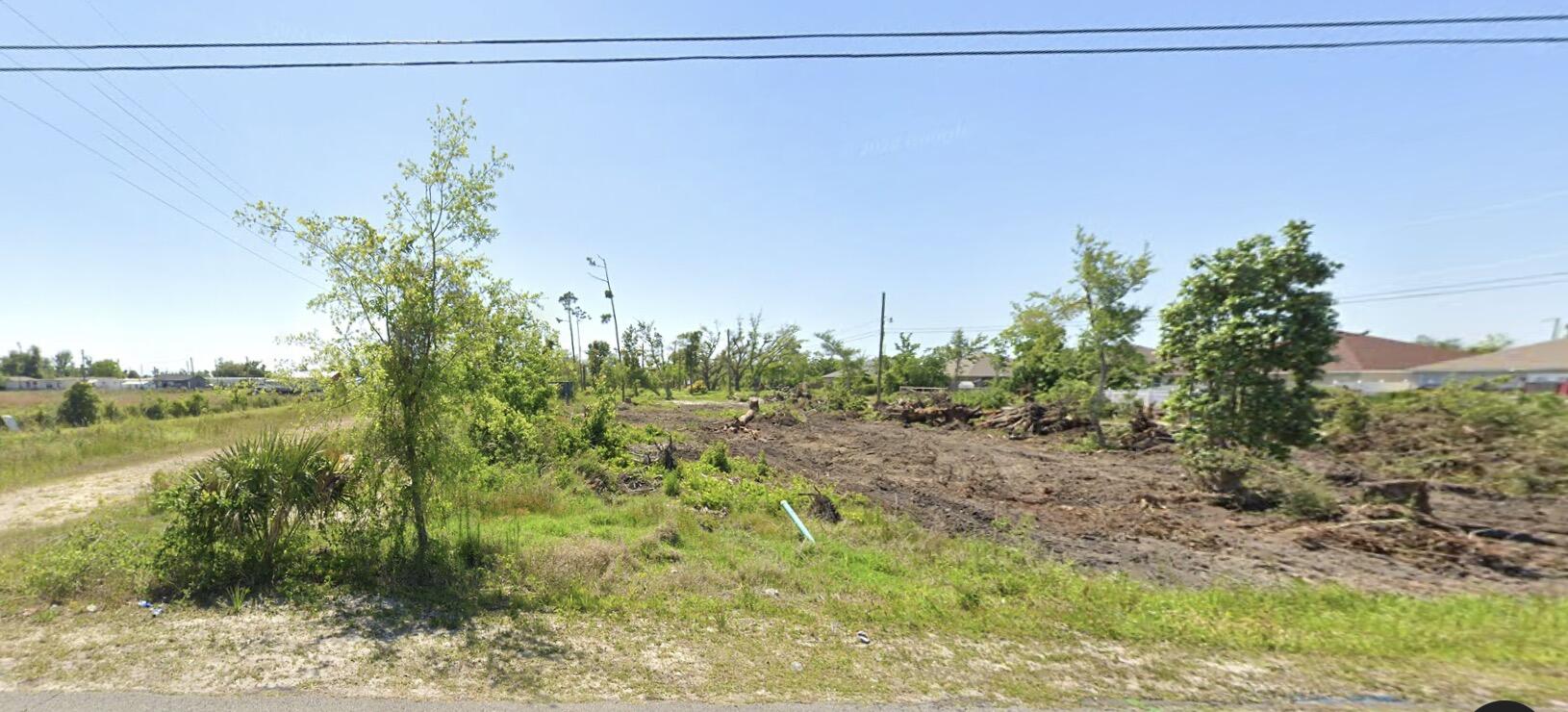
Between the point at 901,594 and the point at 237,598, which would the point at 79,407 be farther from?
the point at 901,594

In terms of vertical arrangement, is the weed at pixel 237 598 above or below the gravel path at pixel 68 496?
above

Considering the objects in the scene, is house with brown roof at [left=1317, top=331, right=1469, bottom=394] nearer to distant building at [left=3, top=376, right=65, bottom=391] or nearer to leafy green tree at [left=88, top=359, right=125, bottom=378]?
distant building at [left=3, top=376, right=65, bottom=391]

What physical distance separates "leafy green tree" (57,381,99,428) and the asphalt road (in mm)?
34535

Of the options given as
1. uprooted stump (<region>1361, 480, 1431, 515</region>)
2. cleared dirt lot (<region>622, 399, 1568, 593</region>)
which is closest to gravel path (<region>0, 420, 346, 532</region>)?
cleared dirt lot (<region>622, 399, 1568, 593</region>)

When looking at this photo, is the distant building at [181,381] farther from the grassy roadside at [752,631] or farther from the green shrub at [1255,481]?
the green shrub at [1255,481]

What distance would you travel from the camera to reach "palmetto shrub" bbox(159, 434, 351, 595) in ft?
18.9

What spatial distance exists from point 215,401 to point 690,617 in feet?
160

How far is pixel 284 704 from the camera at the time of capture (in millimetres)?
3779

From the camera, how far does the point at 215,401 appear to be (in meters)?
37.6

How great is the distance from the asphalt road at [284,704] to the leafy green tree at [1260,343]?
38.7 ft

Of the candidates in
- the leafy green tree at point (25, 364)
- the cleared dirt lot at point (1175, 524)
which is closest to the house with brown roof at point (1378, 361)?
the cleared dirt lot at point (1175, 524)

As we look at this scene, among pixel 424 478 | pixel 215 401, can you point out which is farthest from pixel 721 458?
pixel 215 401

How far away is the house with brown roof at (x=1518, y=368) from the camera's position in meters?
29.7

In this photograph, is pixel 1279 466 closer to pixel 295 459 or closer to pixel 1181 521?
pixel 1181 521
